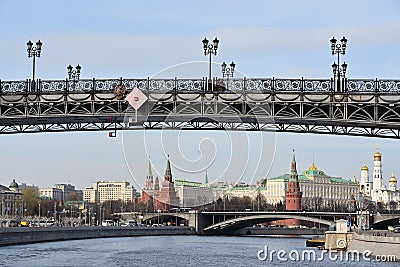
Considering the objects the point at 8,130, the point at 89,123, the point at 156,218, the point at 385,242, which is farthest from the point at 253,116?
the point at 156,218

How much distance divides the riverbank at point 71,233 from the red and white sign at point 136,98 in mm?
35189

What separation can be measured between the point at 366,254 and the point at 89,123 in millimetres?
24385

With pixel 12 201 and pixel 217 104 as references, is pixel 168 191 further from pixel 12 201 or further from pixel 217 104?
pixel 217 104

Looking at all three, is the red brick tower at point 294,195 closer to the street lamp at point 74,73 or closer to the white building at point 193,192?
the white building at point 193,192

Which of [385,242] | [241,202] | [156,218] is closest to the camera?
[385,242]

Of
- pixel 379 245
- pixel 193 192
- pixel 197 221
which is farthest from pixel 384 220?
pixel 379 245

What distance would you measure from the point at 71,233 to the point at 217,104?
61.4 metres

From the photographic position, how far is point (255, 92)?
3694 cm

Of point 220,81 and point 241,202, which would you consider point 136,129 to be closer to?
point 220,81

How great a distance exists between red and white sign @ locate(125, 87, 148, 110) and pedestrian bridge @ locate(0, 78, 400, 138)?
12.1 inches

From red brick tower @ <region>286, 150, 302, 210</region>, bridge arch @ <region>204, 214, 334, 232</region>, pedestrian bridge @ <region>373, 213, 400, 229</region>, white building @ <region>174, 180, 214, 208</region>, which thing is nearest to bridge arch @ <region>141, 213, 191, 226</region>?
white building @ <region>174, 180, 214, 208</region>

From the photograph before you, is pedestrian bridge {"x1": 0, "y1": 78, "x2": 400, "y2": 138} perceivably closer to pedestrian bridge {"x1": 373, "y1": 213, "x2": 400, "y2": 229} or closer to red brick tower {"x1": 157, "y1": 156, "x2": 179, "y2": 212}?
red brick tower {"x1": 157, "y1": 156, "x2": 179, "y2": 212}

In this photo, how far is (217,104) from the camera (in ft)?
124

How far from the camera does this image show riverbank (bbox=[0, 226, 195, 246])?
73381 millimetres
